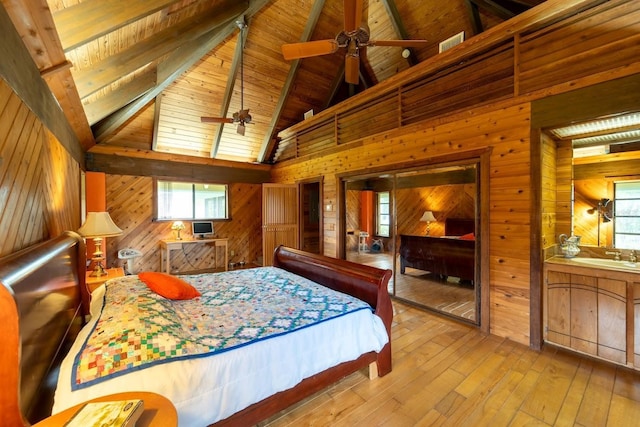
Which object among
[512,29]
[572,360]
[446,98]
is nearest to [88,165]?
[446,98]

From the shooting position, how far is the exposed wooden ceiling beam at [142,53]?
105 inches

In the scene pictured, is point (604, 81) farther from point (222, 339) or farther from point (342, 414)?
point (222, 339)

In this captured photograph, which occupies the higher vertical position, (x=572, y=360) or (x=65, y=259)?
(x=65, y=259)

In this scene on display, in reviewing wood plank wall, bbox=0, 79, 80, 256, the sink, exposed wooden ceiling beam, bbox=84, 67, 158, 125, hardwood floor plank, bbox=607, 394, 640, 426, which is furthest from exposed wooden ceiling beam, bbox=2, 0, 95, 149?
the sink

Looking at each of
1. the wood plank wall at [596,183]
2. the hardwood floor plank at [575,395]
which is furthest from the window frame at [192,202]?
the wood plank wall at [596,183]

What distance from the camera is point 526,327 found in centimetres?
278

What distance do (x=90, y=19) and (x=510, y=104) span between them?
12.8 feet

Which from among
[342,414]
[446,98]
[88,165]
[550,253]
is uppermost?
[446,98]

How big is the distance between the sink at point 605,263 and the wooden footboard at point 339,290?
211 centimetres

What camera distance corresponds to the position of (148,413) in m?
0.95

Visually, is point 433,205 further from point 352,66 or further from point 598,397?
point 598,397

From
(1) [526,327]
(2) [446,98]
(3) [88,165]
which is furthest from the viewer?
(3) [88,165]

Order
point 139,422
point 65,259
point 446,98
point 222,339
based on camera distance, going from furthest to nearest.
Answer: point 446,98 < point 65,259 < point 222,339 < point 139,422

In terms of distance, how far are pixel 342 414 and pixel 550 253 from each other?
283 centimetres
